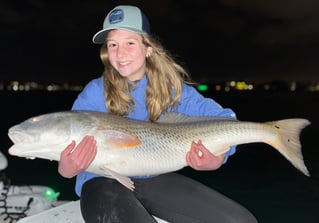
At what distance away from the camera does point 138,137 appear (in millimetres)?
3949

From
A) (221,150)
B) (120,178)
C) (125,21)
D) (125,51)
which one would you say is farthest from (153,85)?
(120,178)

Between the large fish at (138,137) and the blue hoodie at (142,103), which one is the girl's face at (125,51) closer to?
the blue hoodie at (142,103)

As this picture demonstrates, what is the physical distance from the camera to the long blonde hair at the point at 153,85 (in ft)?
14.3

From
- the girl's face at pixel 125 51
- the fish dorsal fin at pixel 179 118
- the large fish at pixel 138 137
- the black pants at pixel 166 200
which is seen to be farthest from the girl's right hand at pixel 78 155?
the girl's face at pixel 125 51

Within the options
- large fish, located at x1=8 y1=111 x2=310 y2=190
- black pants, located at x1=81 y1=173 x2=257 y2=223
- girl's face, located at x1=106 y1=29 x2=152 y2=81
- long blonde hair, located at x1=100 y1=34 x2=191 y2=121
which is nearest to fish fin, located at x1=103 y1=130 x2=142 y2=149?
large fish, located at x1=8 y1=111 x2=310 y2=190

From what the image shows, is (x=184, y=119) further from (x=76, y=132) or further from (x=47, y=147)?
(x=47, y=147)

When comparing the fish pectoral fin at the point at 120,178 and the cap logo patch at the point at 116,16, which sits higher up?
the cap logo patch at the point at 116,16

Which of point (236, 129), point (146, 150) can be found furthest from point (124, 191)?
point (236, 129)

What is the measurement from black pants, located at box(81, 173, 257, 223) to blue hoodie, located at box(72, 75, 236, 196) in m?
0.51

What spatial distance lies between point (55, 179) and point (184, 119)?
14744 millimetres

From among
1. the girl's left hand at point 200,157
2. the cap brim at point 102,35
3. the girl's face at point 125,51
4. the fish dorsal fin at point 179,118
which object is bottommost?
the girl's left hand at point 200,157

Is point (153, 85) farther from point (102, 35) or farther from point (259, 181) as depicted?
point (259, 181)

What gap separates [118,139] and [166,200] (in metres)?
0.80

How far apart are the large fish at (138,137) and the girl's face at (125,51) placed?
0.65m
